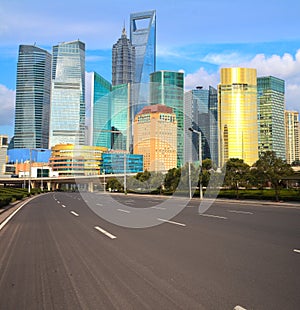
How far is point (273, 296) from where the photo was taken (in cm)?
464

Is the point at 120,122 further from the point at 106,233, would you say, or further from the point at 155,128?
the point at 106,233

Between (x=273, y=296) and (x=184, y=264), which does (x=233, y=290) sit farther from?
(x=184, y=264)

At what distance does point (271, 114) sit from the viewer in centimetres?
16125

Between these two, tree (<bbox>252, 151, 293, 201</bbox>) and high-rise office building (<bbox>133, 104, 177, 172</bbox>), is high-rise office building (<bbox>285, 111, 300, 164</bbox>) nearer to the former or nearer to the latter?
tree (<bbox>252, 151, 293, 201</bbox>)

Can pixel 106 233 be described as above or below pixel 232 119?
below

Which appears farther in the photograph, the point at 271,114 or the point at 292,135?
the point at 292,135

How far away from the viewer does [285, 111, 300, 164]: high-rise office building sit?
18262 centimetres

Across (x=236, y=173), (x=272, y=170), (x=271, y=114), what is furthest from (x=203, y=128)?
(x=271, y=114)

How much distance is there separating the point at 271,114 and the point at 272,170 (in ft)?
464

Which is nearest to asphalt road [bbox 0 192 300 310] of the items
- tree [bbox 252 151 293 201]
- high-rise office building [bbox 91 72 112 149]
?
high-rise office building [bbox 91 72 112 149]

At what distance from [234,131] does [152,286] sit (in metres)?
45.1

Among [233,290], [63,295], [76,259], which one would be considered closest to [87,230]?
[76,259]

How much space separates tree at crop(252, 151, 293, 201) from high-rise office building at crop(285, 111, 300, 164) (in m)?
162

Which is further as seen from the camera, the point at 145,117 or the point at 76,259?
the point at 145,117
